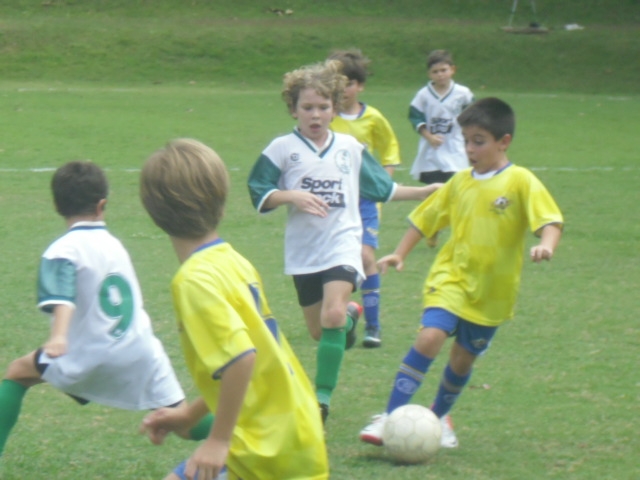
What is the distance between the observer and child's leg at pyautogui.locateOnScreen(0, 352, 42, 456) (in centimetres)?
403

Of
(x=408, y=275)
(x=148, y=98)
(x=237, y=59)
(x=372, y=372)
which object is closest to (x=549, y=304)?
(x=408, y=275)

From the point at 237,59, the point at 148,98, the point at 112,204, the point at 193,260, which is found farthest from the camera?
the point at 237,59

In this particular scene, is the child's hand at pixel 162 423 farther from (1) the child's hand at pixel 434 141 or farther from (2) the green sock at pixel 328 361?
(1) the child's hand at pixel 434 141

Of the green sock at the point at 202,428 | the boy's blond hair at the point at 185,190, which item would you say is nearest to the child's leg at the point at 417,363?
the green sock at the point at 202,428

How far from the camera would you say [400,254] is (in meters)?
4.68

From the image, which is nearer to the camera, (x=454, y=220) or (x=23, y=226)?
(x=454, y=220)

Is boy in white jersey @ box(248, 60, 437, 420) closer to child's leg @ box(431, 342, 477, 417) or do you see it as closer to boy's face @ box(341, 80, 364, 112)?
child's leg @ box(431, 342, 477, 417)

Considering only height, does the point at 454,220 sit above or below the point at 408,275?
above

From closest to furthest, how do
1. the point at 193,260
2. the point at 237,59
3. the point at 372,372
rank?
1. the point at 193,260
2. the point at 372,372
3. the point at 237,59

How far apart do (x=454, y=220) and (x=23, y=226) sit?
594cm

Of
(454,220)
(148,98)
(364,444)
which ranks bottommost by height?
(148,98)

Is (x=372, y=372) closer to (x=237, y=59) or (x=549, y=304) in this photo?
(x=549, y=304)

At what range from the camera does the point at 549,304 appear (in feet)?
24.2

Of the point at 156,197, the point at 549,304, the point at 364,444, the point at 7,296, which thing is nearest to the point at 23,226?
the point at 7,296
